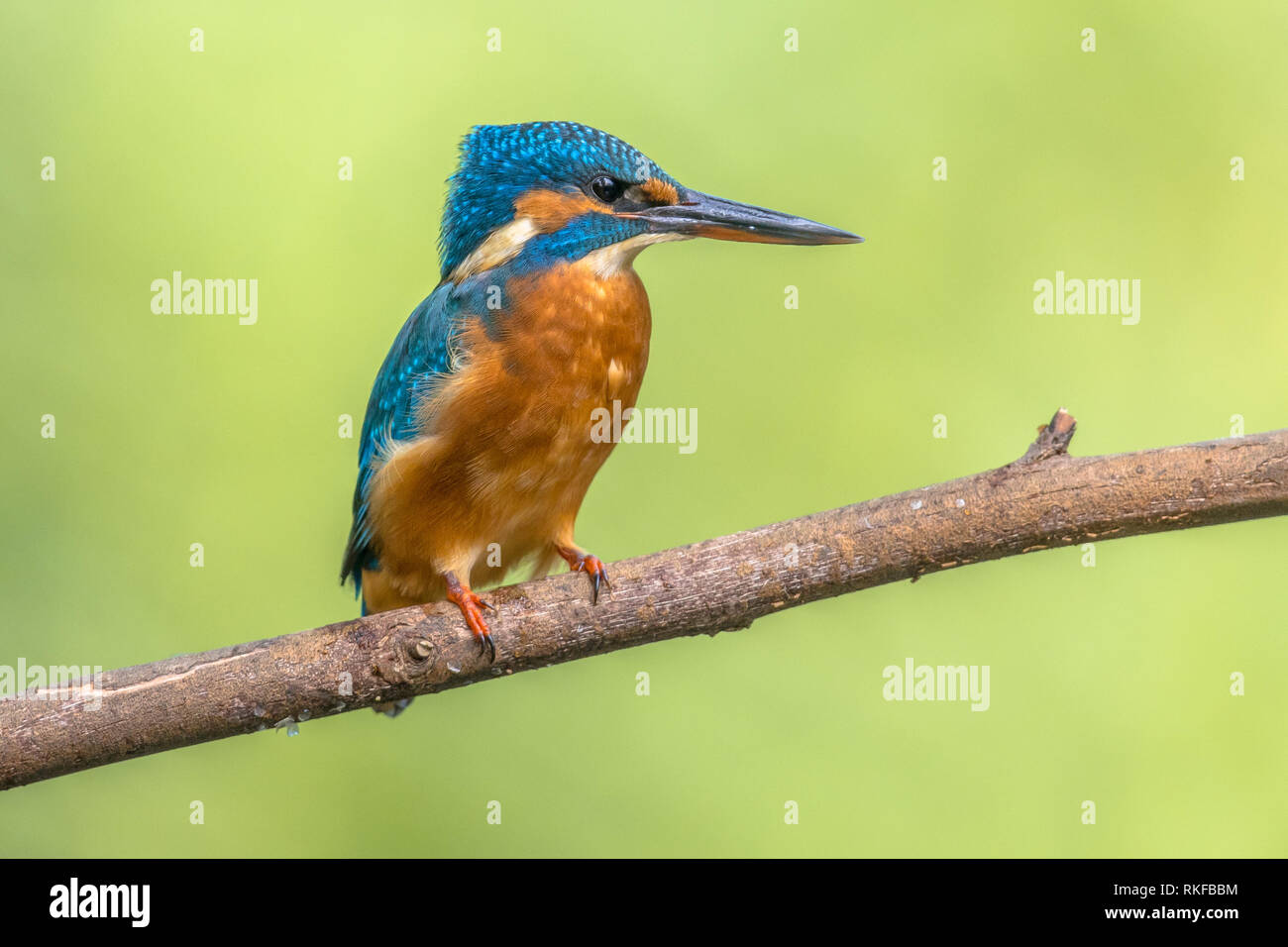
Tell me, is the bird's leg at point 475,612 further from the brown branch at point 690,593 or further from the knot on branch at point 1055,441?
the knot on branch at point 1055,441

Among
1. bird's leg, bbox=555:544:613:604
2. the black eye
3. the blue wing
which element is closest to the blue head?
the black eye

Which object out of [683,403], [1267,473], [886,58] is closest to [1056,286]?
[886,58]

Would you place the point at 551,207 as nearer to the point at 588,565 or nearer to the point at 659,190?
the point at 659,190

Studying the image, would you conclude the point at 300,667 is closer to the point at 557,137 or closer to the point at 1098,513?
the point at 557,137

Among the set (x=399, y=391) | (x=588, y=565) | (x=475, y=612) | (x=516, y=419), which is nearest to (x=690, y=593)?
(x=588, y=565)

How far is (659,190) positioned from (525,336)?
0.35m

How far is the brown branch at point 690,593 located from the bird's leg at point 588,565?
0.9 inches

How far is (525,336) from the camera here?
218cm

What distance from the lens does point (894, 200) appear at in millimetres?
3473

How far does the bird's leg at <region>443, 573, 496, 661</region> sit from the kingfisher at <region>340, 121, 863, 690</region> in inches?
0.4

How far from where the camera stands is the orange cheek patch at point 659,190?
2.21 m

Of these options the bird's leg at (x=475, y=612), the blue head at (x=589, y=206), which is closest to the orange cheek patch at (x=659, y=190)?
the blue head at (x=589, y=206)

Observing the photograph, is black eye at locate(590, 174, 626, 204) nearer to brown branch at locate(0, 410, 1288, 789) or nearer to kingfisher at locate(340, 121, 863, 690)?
kingfisher at locate(340, 121, 863, 690)

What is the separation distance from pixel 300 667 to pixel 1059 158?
2562 mm
